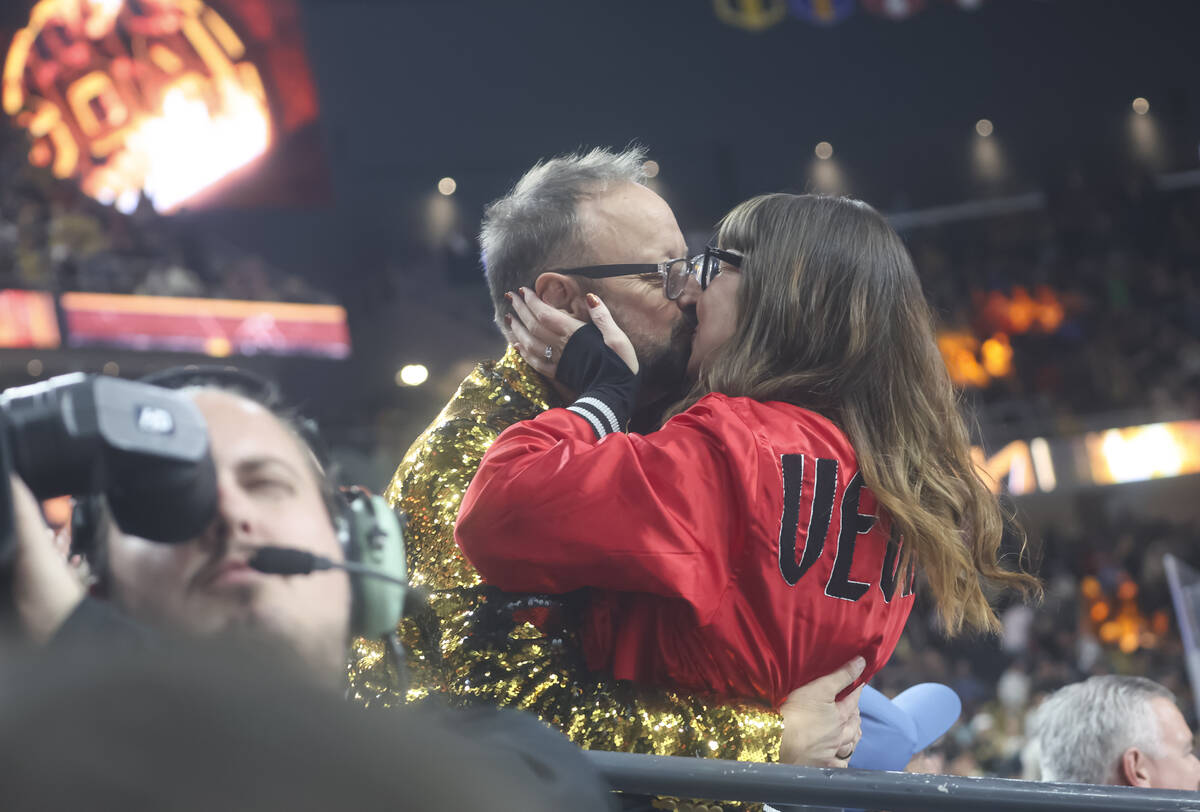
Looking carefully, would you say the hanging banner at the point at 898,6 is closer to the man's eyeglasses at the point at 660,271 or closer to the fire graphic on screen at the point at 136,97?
the fire graphic on screen at the point at 136,97

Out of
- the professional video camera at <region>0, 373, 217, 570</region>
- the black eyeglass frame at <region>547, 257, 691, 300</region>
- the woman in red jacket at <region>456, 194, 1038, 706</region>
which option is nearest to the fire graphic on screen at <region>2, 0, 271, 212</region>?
the black eyeglass frame at <region>547, 257, 691, 300</region>

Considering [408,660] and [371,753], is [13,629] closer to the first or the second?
[371,753]

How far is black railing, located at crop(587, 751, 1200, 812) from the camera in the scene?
1209mm

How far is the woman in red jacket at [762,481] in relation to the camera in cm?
145

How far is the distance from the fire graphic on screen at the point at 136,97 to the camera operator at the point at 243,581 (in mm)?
12762

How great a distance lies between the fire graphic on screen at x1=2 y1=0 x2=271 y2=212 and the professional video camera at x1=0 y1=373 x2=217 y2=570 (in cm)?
Answer: 1292

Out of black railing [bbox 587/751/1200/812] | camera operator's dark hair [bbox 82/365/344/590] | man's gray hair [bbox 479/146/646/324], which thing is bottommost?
black railing [bbox 587/751/1200/812]

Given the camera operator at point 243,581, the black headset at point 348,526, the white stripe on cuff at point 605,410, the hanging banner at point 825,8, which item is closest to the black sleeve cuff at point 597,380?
the white stripe on cuff at point 605,410

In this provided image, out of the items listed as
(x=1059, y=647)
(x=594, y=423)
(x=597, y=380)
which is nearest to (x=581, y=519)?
(x=594, y=423)

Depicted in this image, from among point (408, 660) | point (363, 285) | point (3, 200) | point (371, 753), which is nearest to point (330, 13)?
point (363, 285)

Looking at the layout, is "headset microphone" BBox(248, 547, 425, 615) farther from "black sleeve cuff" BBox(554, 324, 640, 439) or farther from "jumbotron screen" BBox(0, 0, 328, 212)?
"jumbotron screen" BBox(0, 0, 328, 212)

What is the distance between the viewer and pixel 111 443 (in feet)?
2.15

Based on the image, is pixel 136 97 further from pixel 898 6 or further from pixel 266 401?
pixel 266 401

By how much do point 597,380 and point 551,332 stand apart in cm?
16
